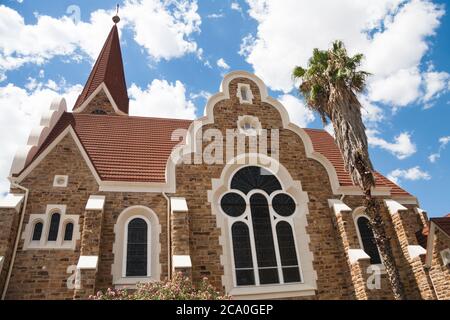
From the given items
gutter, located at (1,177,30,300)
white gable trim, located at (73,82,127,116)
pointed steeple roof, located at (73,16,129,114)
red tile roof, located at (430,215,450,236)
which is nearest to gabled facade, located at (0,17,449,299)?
gutter, located at (1,177,30,300)

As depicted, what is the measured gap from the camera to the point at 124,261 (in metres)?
11.2

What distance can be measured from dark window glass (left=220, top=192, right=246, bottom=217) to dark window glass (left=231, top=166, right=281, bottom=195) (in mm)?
383

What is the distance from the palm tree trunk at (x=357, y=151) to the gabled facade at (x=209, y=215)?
122cm

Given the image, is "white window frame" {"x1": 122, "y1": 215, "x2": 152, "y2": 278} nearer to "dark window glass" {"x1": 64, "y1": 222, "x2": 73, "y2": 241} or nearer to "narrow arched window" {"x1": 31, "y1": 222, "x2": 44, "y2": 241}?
"dark window glass" {"x1": 64, "y1": 222, "x2": 73, "y2": 241}

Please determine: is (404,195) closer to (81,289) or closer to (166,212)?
(166,212)

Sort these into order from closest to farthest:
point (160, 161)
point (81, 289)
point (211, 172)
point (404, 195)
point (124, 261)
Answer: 1. point (81, 289)
2. point (124, 261)
3. point (211, 172)
4. point (160, 161)
5. point (404, 195)

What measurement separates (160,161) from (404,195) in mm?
11316

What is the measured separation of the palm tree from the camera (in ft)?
37.7

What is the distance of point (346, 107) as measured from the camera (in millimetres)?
13000

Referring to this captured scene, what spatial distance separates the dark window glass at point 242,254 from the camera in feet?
38.6

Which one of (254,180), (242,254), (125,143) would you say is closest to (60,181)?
(125,143)

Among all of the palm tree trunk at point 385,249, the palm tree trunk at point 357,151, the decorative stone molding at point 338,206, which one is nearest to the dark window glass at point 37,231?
the decorative stone molding at point 338,206

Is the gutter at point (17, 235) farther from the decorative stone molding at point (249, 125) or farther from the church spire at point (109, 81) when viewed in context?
the church spire at point (109, 81)
